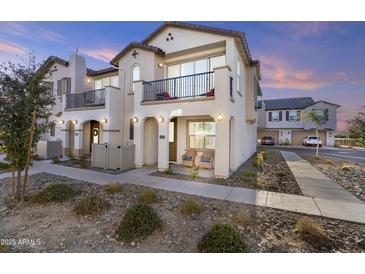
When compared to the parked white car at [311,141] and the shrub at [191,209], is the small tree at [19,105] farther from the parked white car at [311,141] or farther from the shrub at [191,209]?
the parked white car at [311,141]

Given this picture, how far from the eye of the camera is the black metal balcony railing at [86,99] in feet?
41.5

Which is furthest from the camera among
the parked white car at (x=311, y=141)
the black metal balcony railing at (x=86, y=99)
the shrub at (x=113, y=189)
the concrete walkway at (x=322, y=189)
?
the parked white car at (x=311, y=141)

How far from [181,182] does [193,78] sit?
208 inches

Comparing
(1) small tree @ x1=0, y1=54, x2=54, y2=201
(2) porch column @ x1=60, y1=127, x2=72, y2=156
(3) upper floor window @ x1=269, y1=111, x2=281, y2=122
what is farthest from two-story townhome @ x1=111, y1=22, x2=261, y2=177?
(3) upper floor window @ x1=269, y1=111, x2=281, y2=122

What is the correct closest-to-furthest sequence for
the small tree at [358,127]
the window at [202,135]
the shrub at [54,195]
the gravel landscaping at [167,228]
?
1. the gravel landscaping at [167,228]
2. the shrub at [54,195]
3. the small tree at [358,127]
4. the window at [202,135]

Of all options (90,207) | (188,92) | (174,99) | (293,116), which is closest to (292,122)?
(293,116)

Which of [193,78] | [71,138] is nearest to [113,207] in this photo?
[193,78]

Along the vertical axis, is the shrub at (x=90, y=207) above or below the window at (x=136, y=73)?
below

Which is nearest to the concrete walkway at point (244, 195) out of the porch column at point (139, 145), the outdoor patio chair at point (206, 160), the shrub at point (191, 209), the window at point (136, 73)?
the shrub at point (191, 209)

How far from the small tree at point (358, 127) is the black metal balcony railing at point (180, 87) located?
564 cm

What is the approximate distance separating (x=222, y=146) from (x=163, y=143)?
3193mm

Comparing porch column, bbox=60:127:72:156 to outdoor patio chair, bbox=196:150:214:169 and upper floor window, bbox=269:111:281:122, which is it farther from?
upper floor window, bbox=269:111:281:122

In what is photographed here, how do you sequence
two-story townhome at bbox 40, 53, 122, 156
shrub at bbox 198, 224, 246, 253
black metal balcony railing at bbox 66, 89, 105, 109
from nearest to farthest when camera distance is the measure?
shrub at bbox 198, 224, 246, 253, two-story townhome at bbox 40, 53, 122, 156, black metal balcony railing at bbox 66, 89, 105, 109

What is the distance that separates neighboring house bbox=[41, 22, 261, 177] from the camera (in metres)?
8.30
